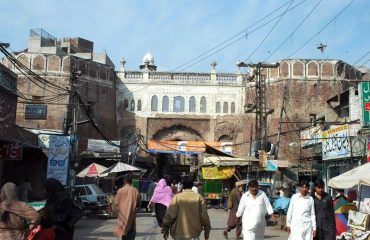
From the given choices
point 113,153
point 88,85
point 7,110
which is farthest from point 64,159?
point 88,85

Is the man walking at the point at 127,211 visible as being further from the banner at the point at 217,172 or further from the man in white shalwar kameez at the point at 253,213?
the banner at the point at 217,172

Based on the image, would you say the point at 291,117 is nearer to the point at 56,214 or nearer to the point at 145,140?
the point at 145,140

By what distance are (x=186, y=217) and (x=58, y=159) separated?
36.8 feet

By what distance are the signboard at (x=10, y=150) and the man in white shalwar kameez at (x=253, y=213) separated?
443 inches

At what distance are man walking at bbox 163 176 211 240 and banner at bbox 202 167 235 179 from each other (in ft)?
63.5

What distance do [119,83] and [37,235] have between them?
39.6m

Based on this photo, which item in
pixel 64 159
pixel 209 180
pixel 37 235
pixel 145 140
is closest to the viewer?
pixel 37 235

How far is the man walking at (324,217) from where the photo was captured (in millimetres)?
7715

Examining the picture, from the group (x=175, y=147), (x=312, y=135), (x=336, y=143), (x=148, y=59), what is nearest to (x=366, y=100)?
(x=336, y=143)

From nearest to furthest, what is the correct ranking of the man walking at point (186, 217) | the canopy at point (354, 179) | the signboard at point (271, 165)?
the man walking at point (186, 217) < the canopy at point (354, 179) < the signboard at point (271, 165)

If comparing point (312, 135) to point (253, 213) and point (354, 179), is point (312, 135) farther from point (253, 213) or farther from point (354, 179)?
point (253, 213)

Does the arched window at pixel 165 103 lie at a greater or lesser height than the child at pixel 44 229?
greater

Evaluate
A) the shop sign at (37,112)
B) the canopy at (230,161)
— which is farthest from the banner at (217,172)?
the shop sign at (37,112)

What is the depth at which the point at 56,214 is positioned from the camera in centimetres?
564
